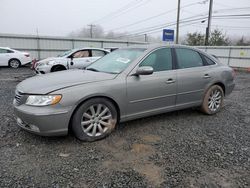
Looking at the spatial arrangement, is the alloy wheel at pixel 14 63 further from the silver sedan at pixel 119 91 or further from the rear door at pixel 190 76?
the rear door at pixel 190 76

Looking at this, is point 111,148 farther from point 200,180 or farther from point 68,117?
point 200,180

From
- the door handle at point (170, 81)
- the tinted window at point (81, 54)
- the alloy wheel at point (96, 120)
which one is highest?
the tinted window at point (81, 54)

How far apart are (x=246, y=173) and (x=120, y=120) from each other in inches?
74.6

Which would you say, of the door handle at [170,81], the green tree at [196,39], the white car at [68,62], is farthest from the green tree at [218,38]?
the door handle at [170,81]

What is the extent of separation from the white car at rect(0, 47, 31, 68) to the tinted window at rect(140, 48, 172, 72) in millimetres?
12500

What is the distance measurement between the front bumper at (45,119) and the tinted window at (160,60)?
5.33 ft

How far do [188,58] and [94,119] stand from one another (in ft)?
7.66

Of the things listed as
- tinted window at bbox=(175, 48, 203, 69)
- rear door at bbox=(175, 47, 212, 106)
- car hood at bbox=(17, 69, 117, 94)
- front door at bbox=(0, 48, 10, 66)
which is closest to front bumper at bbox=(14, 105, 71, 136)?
car hood at bbox=(17, 69, 117, 94)

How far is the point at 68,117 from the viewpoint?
9.52 feet

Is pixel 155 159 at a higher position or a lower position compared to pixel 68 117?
lower

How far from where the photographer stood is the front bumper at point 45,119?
2773 mm

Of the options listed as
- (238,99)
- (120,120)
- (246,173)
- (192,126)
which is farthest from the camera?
(238,99)

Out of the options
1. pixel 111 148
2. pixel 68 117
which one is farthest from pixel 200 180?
pixel 68 117

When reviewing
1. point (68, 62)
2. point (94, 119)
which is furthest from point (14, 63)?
point (94, 119)
